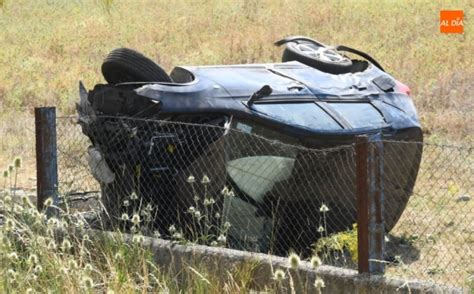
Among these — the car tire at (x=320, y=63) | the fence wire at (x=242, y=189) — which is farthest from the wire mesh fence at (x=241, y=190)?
the car tire at (x=320, y=63)

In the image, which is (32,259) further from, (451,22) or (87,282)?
(451,22)

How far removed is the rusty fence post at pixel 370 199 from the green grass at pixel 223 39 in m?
8.43

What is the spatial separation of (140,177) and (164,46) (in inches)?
660

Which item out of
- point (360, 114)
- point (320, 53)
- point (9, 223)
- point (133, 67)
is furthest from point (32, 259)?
point (320, 53)

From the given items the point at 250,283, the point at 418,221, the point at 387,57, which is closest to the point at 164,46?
the point at 387,57

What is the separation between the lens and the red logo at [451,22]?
23297mm

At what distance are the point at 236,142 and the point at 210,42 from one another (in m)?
16.8

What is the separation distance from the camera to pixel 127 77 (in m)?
7.85

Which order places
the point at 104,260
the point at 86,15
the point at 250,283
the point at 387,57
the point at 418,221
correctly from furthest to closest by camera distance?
the point at 86,15, the point at 387,57, the point at 418,221, the point at 104,260, the point at 250,283

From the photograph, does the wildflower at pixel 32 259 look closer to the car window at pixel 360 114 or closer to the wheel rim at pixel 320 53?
the car window at pixel 360 114

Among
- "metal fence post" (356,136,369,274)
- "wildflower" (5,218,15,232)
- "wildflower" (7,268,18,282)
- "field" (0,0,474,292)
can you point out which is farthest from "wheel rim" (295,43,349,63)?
"wildflower" (7,268,18,282)

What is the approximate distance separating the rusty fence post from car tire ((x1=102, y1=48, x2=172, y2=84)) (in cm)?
263

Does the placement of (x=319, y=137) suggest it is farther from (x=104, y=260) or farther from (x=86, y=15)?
(x=86, y=15)

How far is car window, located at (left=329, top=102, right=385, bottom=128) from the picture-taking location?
814 cm
